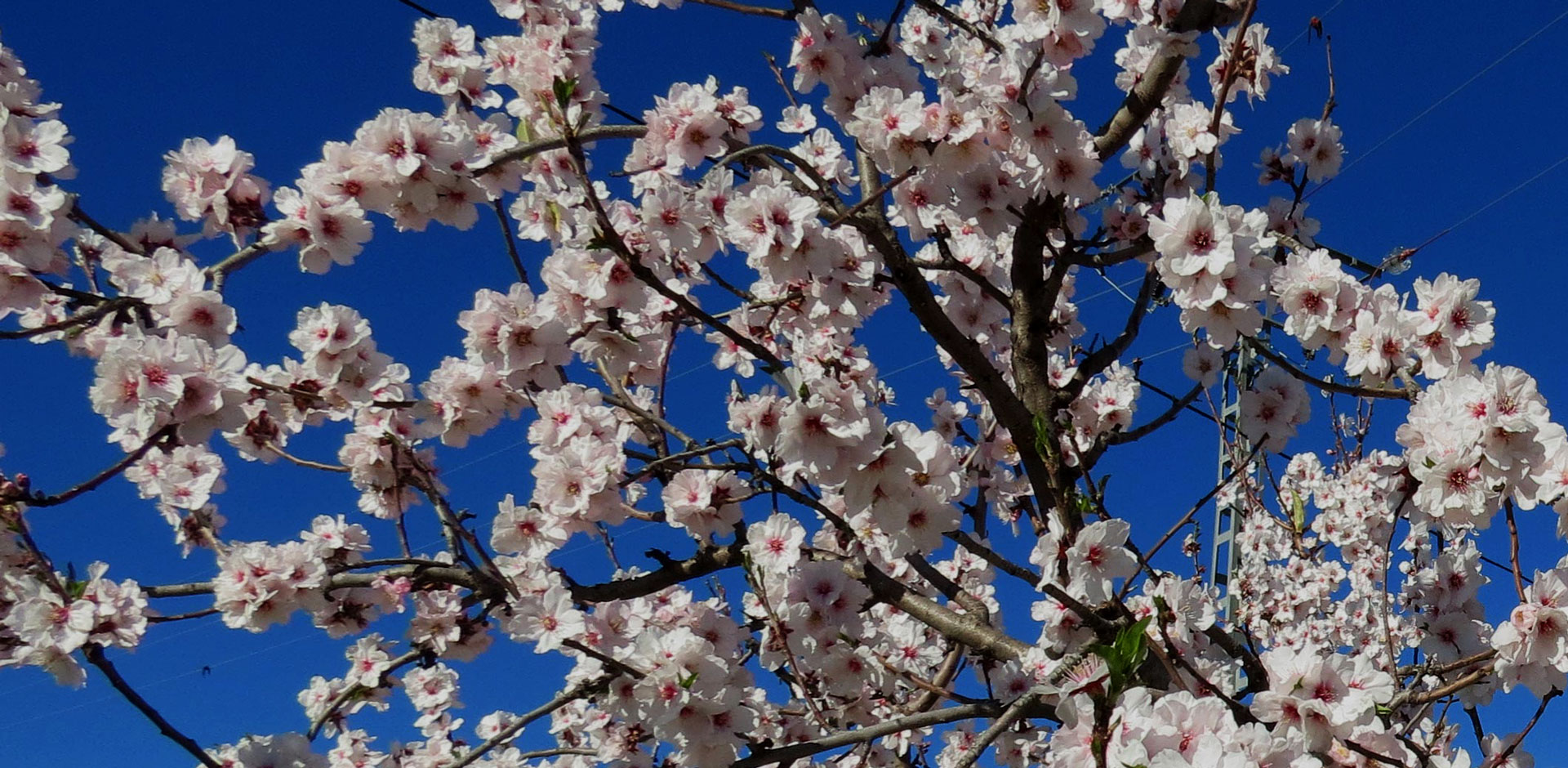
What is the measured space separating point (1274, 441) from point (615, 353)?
6.35 feet

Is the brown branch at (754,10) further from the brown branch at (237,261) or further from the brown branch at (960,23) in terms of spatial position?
the brown branch at (237,261)

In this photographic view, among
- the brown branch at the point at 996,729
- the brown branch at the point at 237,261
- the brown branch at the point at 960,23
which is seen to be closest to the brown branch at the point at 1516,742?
the brown branch at the point at 996,729

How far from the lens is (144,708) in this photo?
2.03 metres

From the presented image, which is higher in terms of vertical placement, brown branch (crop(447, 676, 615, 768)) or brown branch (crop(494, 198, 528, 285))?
brown branch (crop(494, 198, 528, 285))

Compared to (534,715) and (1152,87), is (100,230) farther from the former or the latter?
(1152,87)

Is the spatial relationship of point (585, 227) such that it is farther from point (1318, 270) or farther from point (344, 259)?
point (1318, 270)

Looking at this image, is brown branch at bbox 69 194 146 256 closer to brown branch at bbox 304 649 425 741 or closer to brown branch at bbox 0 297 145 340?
brown branch at bbox 0 297 145 340

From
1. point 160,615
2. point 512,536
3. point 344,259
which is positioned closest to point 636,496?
point 512,536

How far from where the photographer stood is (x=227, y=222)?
2.41 metres

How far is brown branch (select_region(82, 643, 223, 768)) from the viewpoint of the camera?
204 centimetres

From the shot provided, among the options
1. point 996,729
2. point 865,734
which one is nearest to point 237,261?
point 865,734

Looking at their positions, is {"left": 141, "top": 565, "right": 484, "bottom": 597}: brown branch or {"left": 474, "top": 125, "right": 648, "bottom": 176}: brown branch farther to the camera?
{"left": 141, "top": 565, "right": 484, "bottom": 597}: brown branch

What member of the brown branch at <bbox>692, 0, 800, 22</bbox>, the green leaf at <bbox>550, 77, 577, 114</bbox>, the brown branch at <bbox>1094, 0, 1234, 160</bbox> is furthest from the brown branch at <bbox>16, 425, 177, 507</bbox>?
the brown branch at <bbox>1094, 0, 1234, 160</bbox>

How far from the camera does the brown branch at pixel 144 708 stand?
204 cm
